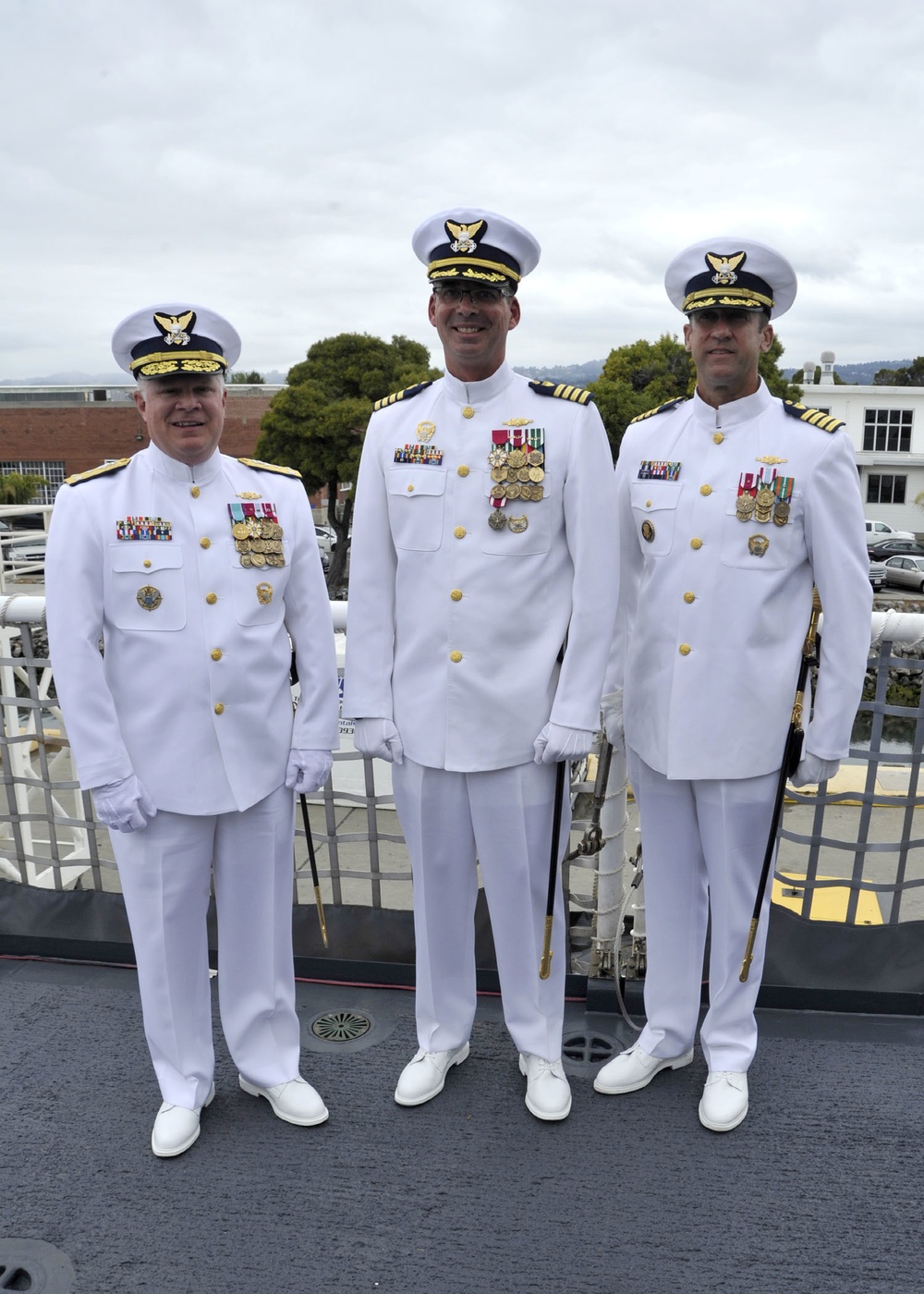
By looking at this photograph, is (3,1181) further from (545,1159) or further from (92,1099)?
(545,1159)

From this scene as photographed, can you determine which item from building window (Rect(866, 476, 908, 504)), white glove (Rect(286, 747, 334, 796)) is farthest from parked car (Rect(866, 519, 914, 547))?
white glove (Rect(286, 747, 334, 796))

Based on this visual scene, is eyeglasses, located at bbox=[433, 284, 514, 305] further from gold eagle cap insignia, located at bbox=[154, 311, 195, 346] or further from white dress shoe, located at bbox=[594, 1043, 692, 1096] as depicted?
white dress shoe, located at bbox=[594, 1043, 692, 1096]

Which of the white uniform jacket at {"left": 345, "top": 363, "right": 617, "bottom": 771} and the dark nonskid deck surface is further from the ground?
the white uniform jacket at {"left": 345, "top": 363, "right": 617, "bottom": 771}

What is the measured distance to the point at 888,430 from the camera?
35.2 metres

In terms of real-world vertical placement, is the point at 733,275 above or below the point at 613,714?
above

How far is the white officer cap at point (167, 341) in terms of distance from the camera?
2072 mm

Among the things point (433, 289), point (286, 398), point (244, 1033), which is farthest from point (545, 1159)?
point (286, 398)

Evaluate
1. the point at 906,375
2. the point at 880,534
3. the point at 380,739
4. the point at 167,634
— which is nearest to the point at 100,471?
the point at 167,634

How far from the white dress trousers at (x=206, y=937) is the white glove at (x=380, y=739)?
0.72 feet

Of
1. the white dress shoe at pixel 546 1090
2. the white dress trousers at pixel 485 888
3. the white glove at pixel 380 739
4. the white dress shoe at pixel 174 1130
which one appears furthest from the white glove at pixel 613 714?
the white dress shoe at pixel 174 1130

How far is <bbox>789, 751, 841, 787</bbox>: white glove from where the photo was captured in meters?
2.20

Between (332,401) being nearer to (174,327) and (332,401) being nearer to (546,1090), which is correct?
(174,327)

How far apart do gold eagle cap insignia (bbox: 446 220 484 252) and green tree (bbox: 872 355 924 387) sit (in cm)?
5067

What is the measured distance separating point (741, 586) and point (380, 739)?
851mm
